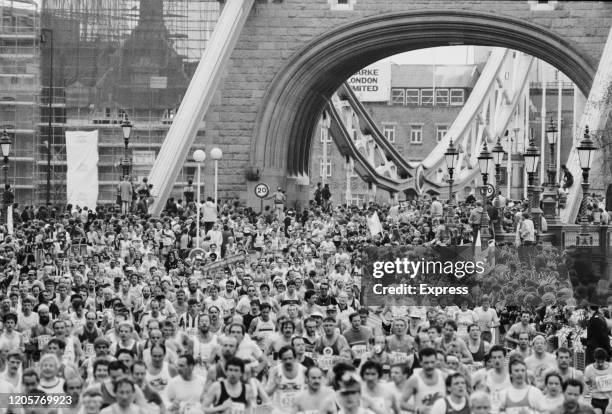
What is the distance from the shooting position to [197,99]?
154 feet

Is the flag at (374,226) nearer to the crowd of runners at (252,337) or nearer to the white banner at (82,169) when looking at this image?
the crowd of runners at (252,337)

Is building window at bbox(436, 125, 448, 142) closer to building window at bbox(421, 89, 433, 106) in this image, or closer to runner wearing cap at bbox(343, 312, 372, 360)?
building window at bbox(421, 89, 433, 106)

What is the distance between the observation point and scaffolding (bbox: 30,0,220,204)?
175ft

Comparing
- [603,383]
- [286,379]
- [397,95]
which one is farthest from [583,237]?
[397,95]

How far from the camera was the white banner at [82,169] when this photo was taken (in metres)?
46.9

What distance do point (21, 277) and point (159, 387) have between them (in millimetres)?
12946

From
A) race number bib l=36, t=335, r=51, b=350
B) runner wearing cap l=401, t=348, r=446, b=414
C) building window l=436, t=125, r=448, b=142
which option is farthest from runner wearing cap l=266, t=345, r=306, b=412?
building window l=436, t=125, r=448, b=142

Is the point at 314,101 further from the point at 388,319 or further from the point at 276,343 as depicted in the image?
the point at 276,343

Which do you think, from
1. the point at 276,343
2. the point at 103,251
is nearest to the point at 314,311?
the point at 276,343

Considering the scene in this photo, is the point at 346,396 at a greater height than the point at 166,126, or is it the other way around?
the point at 166,126

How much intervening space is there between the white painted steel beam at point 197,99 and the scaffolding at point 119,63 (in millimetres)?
5292

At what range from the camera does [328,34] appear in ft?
160

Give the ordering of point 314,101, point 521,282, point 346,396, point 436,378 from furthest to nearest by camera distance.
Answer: point 314,101 < point 521,282 < point 436,378 < point 346,396

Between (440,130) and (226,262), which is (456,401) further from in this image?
(440,130)
